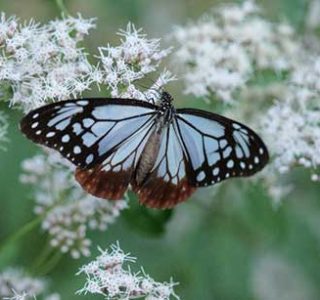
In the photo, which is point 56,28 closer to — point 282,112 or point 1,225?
point 282,112

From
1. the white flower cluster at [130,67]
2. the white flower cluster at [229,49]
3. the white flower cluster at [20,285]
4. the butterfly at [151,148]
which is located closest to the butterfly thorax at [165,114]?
the butterfly at [151,148]

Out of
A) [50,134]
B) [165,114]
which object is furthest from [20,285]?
[165,114]

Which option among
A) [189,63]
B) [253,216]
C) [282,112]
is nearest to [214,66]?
[189,63]

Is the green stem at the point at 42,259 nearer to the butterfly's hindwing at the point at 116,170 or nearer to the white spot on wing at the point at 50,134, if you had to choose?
the butterfly's hindwing at the point at 116,170

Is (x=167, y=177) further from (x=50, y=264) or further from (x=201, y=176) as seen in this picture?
(x=50, y=264)

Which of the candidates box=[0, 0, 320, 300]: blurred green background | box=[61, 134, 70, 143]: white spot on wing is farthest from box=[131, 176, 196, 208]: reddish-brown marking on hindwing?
box=[0, 0, 320, 300]: blurred green background

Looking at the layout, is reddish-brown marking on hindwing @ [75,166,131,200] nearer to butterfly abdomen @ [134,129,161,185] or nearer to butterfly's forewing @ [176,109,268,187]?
butterfly abdomen @ [134,129,161,185]
